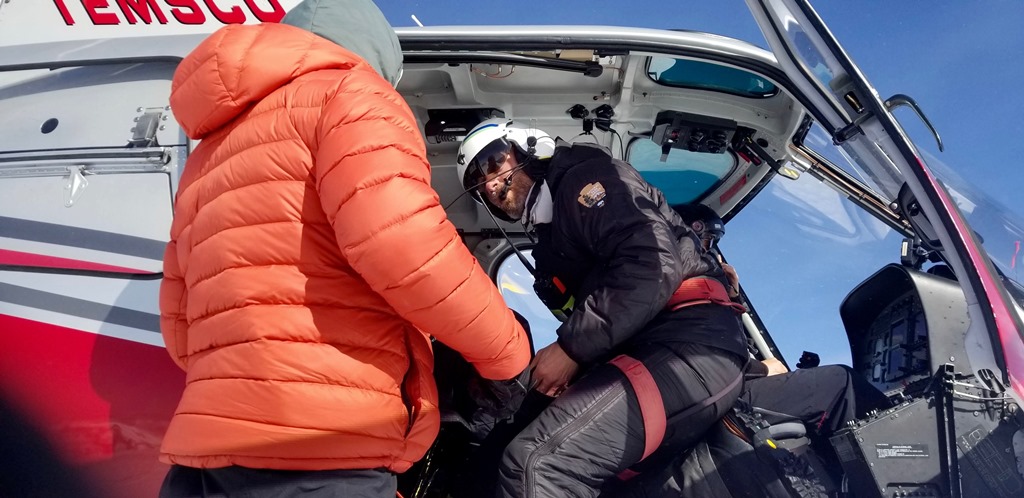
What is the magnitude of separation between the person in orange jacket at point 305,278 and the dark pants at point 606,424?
1.65 feet

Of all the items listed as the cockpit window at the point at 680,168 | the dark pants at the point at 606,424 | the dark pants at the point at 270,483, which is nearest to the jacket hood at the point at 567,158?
the dark pants at the point at 606,424

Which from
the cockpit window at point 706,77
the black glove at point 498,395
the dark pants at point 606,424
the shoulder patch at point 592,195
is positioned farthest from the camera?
the cockpit window at point 706,77

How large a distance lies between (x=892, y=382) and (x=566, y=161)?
175 centimetres

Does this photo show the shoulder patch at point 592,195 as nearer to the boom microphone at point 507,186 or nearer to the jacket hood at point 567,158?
the jacket hood at point 567,158

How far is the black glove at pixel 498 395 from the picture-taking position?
209cm

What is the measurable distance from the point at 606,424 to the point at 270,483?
1.08m

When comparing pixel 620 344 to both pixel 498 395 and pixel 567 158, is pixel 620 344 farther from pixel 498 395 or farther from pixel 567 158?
pixel 567 158

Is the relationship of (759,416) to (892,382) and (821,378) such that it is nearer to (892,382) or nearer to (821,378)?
(821,378)

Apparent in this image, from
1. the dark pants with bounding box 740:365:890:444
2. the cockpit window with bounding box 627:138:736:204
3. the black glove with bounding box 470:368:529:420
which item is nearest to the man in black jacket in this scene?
the black glove with bounding box 470:368:529:420

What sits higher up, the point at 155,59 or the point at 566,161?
the point at 155,59

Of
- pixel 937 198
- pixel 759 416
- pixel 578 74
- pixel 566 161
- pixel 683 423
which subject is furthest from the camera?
pixel 578 74

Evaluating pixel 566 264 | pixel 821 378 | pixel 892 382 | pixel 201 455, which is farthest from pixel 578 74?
pixel 201 455

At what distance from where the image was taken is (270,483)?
4.54 ft

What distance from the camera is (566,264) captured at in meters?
2.55
